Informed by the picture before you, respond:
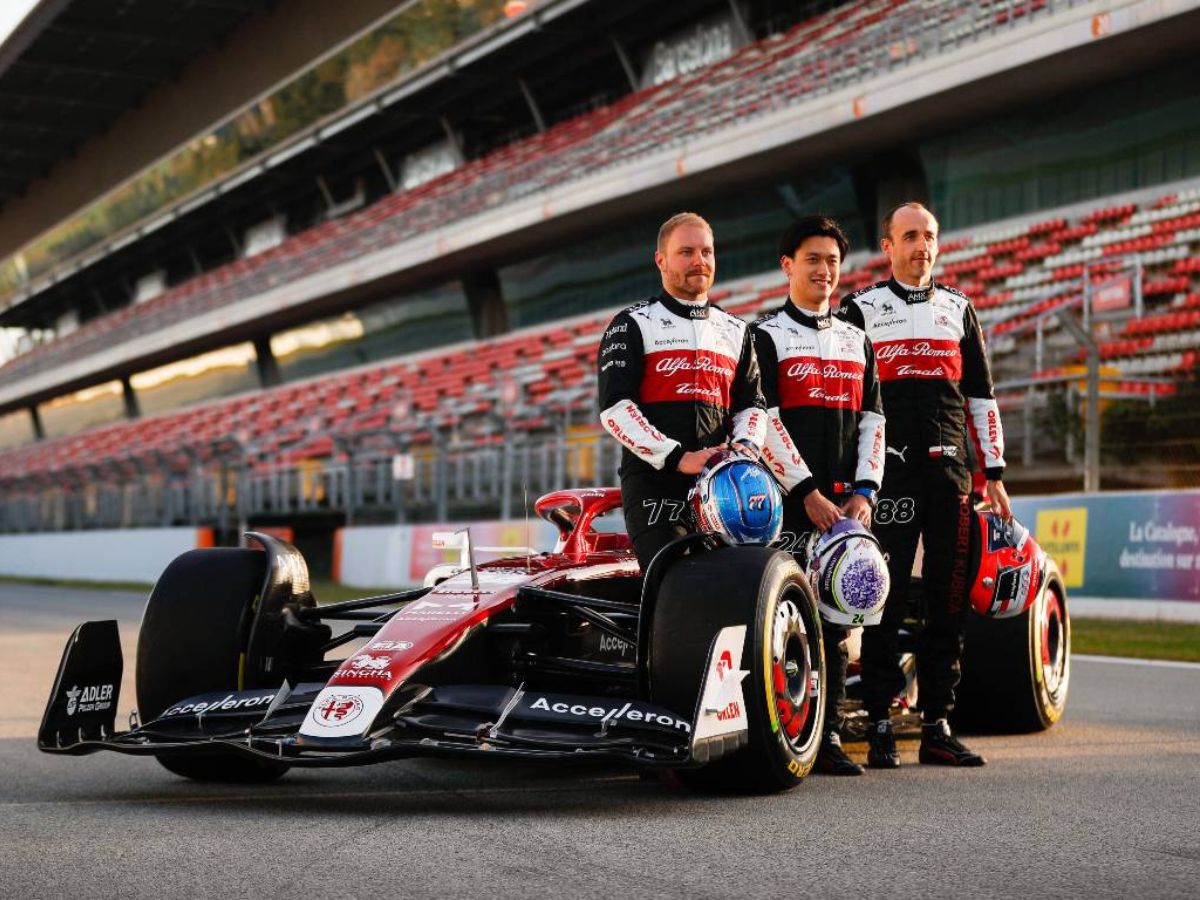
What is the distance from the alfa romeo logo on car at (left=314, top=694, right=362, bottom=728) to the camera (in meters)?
4.76

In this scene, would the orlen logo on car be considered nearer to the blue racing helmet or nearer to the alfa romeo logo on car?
the blue racing helmet

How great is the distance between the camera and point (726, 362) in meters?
5.70

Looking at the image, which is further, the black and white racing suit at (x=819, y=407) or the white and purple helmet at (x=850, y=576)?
the black and white racing suit at (x=819, y=407)

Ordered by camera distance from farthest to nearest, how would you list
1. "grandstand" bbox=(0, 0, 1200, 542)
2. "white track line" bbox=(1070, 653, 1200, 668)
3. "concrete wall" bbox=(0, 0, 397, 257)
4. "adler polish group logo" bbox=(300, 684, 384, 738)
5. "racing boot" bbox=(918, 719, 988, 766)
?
"concrete wall" bbox=(0, 0, 397, 257)
"grandstand" bbox=(0, 0, 1200, 542)
"white track line" bbox=(1070, 653, 1200, 668)
"racing boot" bbox=(918, 719, 988, 766)
"adler polish group logo" bbox=(300, 684, 384, 738)

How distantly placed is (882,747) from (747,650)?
112cm

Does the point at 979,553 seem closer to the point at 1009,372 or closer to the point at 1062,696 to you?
the point at 1062,696

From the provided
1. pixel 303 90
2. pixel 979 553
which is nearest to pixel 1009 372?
pixel 979 553

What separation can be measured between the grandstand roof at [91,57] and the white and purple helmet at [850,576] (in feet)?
81.8

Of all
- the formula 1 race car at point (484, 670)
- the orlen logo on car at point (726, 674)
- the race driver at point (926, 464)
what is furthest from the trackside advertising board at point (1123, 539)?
the orlen logo on car at point (726, 674)

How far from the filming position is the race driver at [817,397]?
579 centimetres

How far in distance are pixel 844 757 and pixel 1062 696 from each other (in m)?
1.71

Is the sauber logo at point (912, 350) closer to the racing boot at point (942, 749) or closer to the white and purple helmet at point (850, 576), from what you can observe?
the white and purple helmet at point (850, 576)

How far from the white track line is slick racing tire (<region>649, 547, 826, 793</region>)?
212 inches

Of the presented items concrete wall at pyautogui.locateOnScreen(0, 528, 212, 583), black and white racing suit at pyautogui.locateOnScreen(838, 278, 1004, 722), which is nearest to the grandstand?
concrete wall at pyautogui.locateOnScreen(0, 528, 212, 583)
